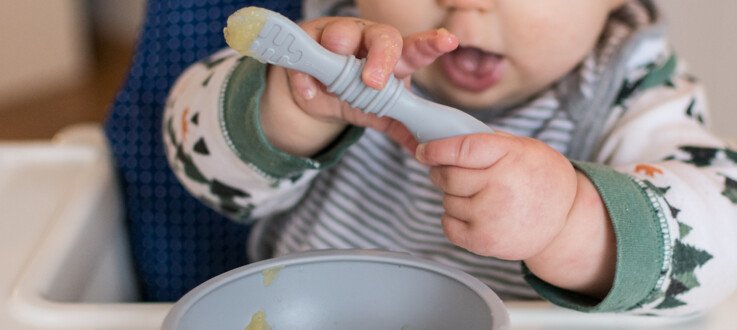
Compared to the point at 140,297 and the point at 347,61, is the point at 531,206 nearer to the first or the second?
the point at 347,61

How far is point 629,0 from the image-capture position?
0.75m

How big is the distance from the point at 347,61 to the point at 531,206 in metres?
0.12

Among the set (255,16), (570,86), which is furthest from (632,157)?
(255,16)

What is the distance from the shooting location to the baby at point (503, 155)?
484 mm

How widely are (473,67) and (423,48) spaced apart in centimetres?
16

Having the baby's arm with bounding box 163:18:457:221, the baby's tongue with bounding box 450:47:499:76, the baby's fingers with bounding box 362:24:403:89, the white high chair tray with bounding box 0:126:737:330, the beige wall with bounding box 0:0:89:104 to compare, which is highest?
the baby's fingers with bounding box 362:24:403:89

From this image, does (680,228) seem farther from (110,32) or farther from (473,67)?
(110,32)

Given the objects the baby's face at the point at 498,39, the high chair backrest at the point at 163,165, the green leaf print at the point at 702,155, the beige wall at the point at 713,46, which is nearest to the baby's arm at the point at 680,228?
the green leaf print at the point at 702,155

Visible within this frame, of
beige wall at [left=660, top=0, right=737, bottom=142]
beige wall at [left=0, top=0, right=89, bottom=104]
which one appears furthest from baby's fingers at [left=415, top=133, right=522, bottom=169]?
beige wall at [left=0, top=0, right=89, bottom=104]

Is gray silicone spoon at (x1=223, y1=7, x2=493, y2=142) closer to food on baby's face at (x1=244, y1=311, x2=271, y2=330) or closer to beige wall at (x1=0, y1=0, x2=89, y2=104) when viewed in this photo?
food on baby's face at (x1=244, y1=311, x2=271, y2=330)

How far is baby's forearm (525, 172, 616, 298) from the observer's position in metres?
0.51

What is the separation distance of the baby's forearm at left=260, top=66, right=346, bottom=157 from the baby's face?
0.10 metres

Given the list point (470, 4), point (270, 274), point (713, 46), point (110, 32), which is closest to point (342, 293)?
point (270, 274)

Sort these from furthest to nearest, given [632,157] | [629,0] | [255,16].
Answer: [629,0], [632,157], [255,16]
